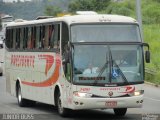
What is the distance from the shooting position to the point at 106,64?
18.0m

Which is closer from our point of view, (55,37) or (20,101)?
(55,37)

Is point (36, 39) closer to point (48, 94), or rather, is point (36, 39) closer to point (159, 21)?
point (48, 94)

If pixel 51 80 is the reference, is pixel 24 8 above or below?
above

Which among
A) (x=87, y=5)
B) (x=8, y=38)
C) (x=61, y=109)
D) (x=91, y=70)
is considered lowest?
(x=61, y=109)

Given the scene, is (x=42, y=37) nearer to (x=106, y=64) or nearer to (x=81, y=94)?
(x=106, y=64)

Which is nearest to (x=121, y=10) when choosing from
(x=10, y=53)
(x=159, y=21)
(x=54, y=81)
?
(x=159, y=21)

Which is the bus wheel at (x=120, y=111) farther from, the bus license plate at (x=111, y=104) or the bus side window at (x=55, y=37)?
the bus side window at (x=55, y=37)

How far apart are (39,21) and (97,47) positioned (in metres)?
4.02

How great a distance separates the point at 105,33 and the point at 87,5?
260 ft

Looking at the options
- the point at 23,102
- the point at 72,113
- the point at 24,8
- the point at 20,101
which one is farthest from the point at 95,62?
the point at 24,8

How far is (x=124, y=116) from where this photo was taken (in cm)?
1948

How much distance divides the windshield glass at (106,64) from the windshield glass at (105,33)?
251mm

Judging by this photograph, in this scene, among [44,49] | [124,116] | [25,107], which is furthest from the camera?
[25,107]

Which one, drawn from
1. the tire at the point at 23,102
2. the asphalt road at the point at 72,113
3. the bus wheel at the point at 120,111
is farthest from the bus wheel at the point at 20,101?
the bus wheel at the point at 120,111
